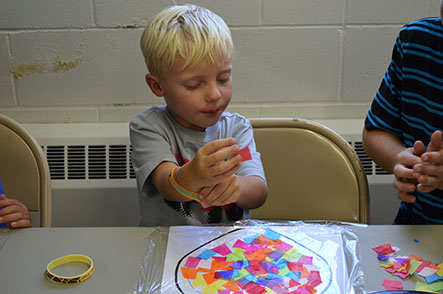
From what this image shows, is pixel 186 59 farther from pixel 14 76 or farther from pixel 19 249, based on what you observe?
pixel 14 76

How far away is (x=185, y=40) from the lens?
1.13 m

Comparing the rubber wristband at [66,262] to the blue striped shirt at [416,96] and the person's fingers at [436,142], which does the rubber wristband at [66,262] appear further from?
the blue striped shirt at [416,96]

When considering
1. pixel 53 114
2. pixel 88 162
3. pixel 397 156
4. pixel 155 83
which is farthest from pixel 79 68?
pixel 397 156

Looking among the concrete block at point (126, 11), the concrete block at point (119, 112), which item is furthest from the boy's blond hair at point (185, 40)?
the concrete block at point (119, 112)

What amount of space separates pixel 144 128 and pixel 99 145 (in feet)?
2.35

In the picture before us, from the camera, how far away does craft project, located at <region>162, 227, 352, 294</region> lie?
81cm

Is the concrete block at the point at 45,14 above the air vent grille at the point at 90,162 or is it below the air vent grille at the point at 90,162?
above

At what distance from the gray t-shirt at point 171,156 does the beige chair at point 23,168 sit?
0.27m

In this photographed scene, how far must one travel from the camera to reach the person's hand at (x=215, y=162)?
0.92m

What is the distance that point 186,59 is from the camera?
1.13 m

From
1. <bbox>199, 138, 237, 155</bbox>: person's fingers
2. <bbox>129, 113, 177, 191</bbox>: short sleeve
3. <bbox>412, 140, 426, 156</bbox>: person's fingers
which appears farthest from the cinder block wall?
<bbox>199, 138, 237, 155</bbox>: person's fingers

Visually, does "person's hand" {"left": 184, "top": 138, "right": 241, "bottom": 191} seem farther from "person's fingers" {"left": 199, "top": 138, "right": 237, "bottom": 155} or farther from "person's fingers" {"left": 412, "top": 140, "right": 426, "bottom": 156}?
"person's fingers" {"left": 412, "top": 140, "right": 426, "bottom": 156}

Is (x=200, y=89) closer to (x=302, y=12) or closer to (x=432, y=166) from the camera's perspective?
(x=432, y=166)

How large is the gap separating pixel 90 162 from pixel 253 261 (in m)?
1.16
